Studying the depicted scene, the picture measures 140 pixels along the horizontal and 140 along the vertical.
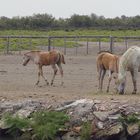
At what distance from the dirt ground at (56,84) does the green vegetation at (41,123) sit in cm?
121

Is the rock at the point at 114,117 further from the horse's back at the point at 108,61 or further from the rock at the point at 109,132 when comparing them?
the horse's back at the point at 108,61

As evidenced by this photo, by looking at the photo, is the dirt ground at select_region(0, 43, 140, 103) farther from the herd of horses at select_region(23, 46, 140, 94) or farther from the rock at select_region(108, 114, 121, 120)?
the rock at select_region(108, 114, 121, 120)

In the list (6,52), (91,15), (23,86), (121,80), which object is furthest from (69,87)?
(91,15)

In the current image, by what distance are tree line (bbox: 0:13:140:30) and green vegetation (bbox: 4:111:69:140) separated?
194ft

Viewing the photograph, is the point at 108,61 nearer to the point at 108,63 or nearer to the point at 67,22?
the point at 108,63

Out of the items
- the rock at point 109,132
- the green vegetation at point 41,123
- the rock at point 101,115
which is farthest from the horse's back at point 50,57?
the rock at point 109,132

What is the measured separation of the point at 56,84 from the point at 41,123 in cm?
679

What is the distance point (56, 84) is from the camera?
21.8 metres

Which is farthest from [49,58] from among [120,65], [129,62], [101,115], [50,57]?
[101,115]

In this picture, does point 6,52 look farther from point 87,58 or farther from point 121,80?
point 121,80

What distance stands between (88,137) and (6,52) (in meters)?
24.5

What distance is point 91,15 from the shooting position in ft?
295

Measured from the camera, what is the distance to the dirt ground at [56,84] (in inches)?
684

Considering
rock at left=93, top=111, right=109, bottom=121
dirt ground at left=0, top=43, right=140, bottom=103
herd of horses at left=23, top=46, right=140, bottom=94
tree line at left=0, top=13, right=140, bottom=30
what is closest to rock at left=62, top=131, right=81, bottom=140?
rock at left=93, top=111, right=109, bottom=121
